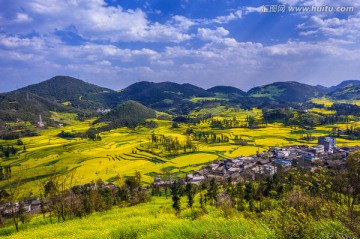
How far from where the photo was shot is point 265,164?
5694 cm

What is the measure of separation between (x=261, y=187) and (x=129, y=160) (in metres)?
49.4

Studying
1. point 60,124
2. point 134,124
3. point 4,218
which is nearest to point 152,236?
point 4,218

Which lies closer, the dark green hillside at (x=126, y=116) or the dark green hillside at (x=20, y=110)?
the dark green hillside at (x=126, y=116)

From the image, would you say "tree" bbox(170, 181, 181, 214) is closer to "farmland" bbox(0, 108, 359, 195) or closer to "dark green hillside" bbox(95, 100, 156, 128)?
"farmland" bbox(0, 108, 359, 195)

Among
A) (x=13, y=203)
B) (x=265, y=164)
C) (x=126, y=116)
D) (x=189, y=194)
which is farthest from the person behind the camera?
(x=126, y=116)

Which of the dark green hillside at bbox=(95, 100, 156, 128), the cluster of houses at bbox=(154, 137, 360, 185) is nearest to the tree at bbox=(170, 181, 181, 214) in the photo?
the cluster of houses at bbox=(154, 137, 360, 185)

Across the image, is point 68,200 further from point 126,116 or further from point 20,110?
point 20,110

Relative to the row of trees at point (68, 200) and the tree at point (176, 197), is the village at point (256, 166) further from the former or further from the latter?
the tree at point (176, 197)

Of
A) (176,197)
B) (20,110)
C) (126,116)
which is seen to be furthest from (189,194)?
(20,110)

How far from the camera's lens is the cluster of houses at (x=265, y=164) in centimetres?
4984

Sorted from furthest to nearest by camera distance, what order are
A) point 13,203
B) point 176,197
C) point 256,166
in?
point 256,166 < point 13,203 < point 176,197

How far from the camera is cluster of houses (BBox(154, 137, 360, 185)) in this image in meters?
49.8

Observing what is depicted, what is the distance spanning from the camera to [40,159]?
76.5 meters

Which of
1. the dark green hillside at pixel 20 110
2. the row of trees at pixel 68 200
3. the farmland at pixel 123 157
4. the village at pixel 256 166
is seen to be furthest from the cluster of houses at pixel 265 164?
the dark green hillside at pixel 20 110
